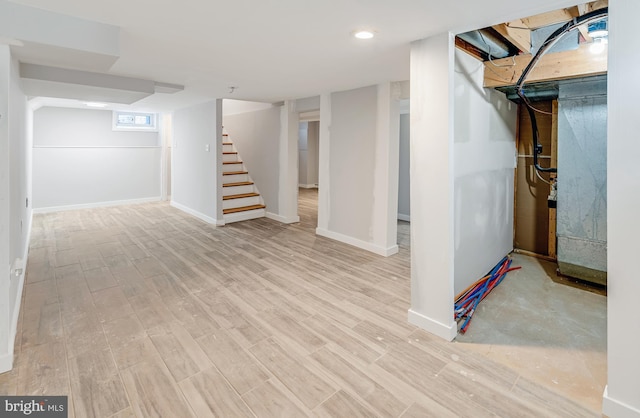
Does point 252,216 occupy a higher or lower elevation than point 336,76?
lower

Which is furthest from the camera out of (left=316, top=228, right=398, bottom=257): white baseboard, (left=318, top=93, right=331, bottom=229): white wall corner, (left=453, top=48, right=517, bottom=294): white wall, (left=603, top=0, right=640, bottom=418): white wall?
(left=318, top=93, right=331, bottom=229): white wall corner

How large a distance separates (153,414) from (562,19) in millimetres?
3439

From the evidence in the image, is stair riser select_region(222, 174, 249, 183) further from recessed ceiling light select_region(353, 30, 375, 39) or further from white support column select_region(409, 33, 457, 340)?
white support column select_region(409, 33, 457, 340)

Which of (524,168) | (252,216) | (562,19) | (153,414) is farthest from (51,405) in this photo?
(524,168)

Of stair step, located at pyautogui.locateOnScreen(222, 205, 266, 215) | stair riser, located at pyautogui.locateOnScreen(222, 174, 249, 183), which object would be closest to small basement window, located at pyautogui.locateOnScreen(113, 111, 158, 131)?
stair riser, located at pyautogui.locateOnScreen(222, 174, 249, 183)

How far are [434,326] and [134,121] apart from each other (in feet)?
24.8

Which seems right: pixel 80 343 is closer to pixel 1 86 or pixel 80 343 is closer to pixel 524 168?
pixel 1 86

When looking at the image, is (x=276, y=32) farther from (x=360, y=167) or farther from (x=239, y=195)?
(x=239, y=195)

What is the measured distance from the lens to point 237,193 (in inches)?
245

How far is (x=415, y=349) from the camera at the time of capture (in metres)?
2.11

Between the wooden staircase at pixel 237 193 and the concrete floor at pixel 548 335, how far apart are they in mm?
4194

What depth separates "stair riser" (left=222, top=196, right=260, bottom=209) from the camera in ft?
19.1

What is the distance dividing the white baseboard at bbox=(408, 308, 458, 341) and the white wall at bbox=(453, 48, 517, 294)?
1.50 ft

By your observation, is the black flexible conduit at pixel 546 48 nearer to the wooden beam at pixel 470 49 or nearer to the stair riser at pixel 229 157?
the wooden beam at pixel 470 49
